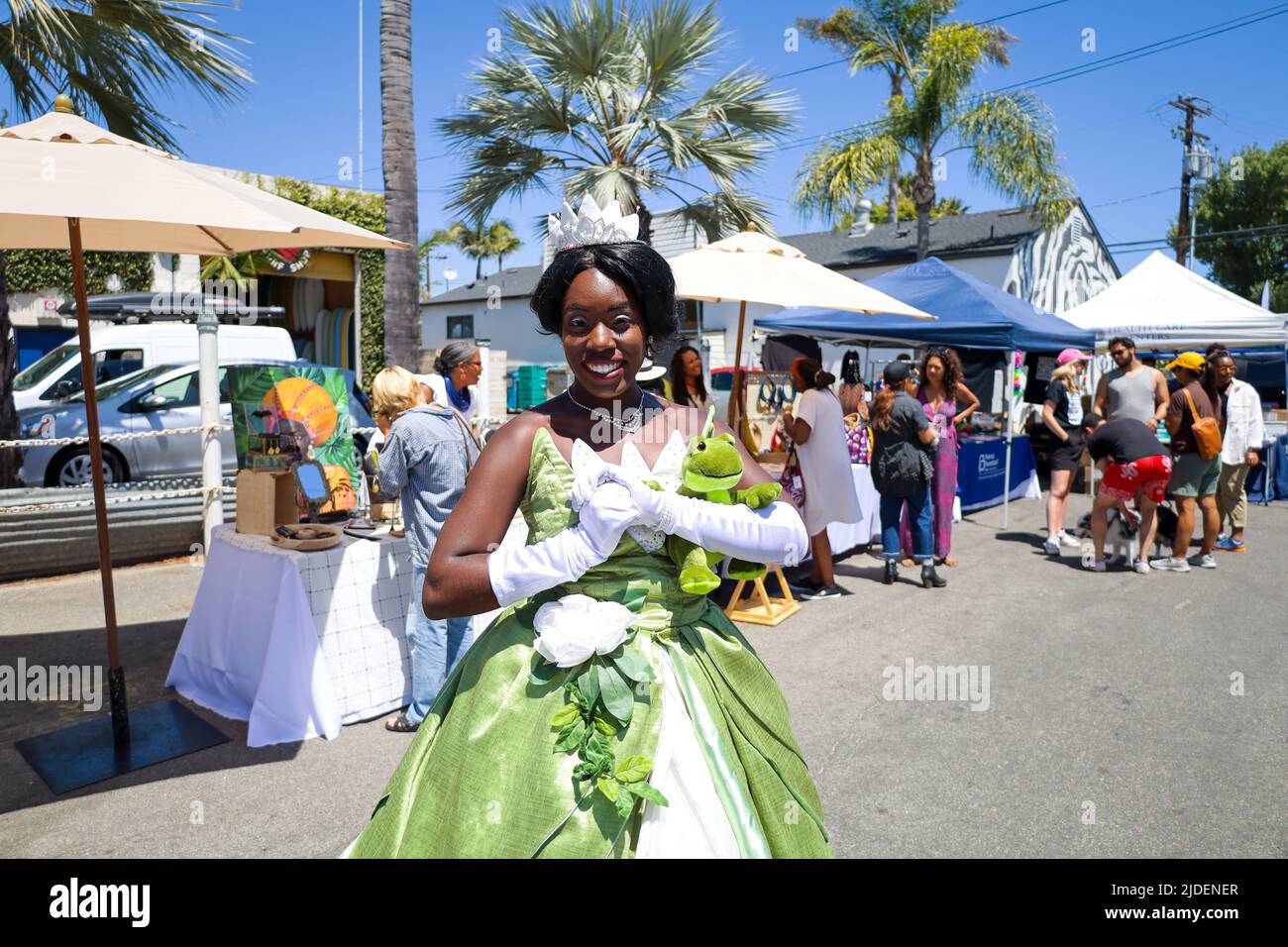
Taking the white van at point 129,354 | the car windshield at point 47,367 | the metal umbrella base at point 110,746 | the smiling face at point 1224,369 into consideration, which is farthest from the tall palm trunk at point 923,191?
the metal umbrella base at point 110,746

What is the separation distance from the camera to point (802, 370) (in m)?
6.53

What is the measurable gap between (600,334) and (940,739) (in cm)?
312

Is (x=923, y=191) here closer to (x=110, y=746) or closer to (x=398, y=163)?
(x=398, y=163)

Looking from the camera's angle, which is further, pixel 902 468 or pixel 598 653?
pixel 902 468

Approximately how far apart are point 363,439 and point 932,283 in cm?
752

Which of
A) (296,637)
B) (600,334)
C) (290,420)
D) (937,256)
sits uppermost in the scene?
(937,256)

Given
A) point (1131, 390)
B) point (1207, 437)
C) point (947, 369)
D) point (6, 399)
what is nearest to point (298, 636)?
point (6, 399)

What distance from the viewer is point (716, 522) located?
1.73 meters

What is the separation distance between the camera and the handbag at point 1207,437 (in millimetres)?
7438

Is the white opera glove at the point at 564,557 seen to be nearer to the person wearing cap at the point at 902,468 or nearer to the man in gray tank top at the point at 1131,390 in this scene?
the person wearing cap at the point at 902,468

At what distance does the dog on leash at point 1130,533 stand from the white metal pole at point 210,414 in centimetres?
740
